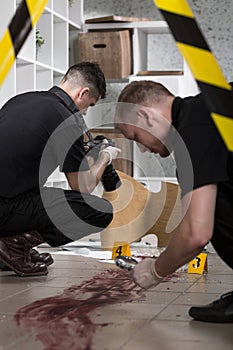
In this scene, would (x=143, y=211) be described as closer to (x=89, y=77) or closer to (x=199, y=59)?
(x=89, y=77)

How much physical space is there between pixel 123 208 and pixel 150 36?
238cm

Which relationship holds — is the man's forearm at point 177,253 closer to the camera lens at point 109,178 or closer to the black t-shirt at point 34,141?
the black t-shirt at point 34,141

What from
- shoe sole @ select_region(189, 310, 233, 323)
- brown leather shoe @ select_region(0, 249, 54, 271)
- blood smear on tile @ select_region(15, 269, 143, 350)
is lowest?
shoe sole @ select_region(189, 310, 233, 323)

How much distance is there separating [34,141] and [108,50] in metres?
2.79

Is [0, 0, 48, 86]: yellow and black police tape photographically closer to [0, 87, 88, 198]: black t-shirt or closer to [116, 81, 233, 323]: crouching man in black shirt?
[116, 81, 233, 323]: crouching man in black shirt

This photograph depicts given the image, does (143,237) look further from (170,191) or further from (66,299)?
(66,299)

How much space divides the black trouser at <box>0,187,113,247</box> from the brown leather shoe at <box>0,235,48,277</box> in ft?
0.33

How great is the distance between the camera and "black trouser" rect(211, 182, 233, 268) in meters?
2.25

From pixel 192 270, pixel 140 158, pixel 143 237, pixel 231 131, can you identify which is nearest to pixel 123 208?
pixel 143 237

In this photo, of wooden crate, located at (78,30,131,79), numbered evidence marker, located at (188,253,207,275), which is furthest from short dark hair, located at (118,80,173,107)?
wooden crate, located at (78,30,131,79)

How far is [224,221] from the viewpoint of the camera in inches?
90.0

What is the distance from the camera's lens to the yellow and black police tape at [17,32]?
1542 millimetres

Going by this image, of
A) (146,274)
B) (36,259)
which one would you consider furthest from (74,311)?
(36,259)

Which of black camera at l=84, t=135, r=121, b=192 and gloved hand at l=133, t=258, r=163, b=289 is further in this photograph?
black camera at l=84, t=135, r=121, b=192
